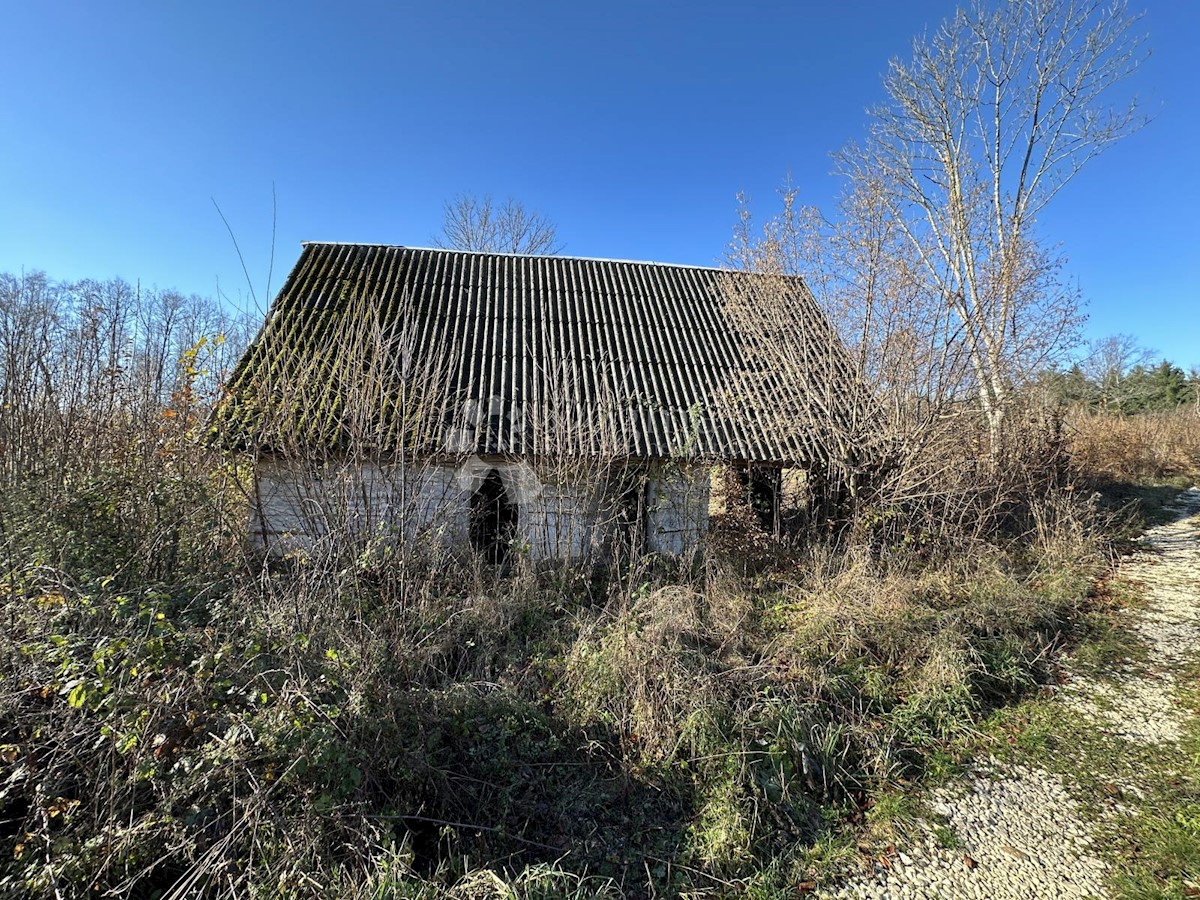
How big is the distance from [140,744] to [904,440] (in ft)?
28.2

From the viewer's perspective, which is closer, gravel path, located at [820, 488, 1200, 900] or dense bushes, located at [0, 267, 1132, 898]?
dense bushes, located at [0, 267, 1132, 898]

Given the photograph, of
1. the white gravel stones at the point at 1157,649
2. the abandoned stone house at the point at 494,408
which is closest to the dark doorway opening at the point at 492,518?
the abandoned stone house at the point at 494,408

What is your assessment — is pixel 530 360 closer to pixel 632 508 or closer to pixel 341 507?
pixel 632 508

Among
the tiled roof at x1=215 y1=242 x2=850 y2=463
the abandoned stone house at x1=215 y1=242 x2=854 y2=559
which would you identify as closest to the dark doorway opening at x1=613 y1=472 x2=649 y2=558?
the abandoned stone house at x1=215 y1=242 x2=854 y2=559

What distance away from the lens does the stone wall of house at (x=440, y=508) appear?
5078 mm

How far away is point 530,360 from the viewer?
8734mm

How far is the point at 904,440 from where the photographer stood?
300 inches

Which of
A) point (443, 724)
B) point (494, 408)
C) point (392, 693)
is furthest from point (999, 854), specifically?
point (494, 408)

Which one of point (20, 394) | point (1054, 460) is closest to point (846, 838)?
point (20, 394)

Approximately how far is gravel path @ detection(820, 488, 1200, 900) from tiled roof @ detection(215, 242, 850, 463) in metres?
4.26

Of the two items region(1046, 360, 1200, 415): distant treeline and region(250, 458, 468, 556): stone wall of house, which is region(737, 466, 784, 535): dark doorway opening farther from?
region(1046, 360, 1200, 415): distant treeline

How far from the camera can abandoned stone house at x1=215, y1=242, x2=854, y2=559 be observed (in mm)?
5371

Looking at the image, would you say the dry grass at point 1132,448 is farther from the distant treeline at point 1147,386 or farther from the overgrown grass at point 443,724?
the overgrown grass at point 443,724

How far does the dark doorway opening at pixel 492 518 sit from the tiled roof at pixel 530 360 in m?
0.80
